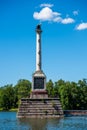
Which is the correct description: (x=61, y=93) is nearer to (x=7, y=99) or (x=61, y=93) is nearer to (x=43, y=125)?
(x=7, y=99)

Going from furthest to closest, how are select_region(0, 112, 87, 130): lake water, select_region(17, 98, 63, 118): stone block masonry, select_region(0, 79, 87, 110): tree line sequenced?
select_region(0, 79, 87, 110): tree line < select_region(17, 98, 63, 118): stone block masonry < select_region(0, 112, 87, 130): lake water

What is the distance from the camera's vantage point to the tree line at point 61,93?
117m

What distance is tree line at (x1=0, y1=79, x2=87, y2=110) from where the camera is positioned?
117 m

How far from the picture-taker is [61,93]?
117 metres

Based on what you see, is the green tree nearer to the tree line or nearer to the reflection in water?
the tree line

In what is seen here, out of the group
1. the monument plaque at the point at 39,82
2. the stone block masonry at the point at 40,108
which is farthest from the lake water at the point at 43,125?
the monument plaque at the point at 39,82

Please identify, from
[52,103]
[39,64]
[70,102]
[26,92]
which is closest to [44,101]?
[52,103]

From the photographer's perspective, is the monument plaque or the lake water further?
the monument plaque

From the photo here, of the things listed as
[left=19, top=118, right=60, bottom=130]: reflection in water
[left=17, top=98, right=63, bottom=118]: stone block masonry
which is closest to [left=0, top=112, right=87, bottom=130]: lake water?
→ [left=19, top=118, right=60, bottom=130]: reflection in water

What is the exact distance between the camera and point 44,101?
85.6 m

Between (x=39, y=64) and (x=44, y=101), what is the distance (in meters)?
8.09

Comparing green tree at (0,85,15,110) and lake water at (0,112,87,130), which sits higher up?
green tree at (0,85,15,110)

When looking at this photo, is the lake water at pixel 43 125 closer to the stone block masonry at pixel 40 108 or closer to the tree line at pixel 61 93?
the stone block masonry at pixel 40 108

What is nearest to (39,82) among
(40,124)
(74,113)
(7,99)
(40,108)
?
(40,108)
